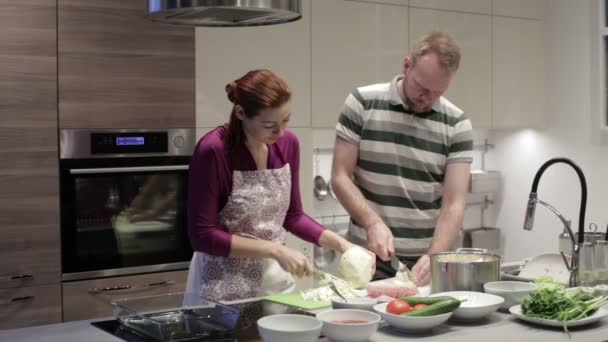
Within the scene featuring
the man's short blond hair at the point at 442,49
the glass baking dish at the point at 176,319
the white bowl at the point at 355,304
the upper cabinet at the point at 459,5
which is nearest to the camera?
the glass baking dish at the point at 176,319

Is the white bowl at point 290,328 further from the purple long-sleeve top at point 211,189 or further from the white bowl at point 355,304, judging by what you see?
the purple long-sleeve top at point 211,189

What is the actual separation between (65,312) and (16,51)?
3.43 feet

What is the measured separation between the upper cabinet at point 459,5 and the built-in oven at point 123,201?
1.47 meters

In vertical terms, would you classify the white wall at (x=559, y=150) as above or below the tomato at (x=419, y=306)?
above

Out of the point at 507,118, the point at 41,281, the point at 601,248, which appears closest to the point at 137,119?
the point at 41,281

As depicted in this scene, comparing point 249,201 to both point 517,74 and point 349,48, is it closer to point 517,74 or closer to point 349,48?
point 349,48

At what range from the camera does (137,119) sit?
346 cm

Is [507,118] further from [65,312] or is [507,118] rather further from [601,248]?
[65,312]

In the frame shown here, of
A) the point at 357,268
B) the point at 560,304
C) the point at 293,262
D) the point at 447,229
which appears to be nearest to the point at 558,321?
the point at 560,304

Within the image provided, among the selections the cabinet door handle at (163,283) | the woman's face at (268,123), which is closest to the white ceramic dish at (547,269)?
the woman's face at (268,123)

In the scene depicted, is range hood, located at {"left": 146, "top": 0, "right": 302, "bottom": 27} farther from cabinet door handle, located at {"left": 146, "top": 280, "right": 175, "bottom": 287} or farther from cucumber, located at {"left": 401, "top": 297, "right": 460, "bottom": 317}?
cabinet door handle, located at {"left": 146, "top": 280, "right": 175, "bottom": 287}

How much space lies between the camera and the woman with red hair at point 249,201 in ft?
8.21

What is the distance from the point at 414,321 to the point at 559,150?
2978 mm

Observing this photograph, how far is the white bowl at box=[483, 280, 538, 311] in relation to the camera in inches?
89.0
